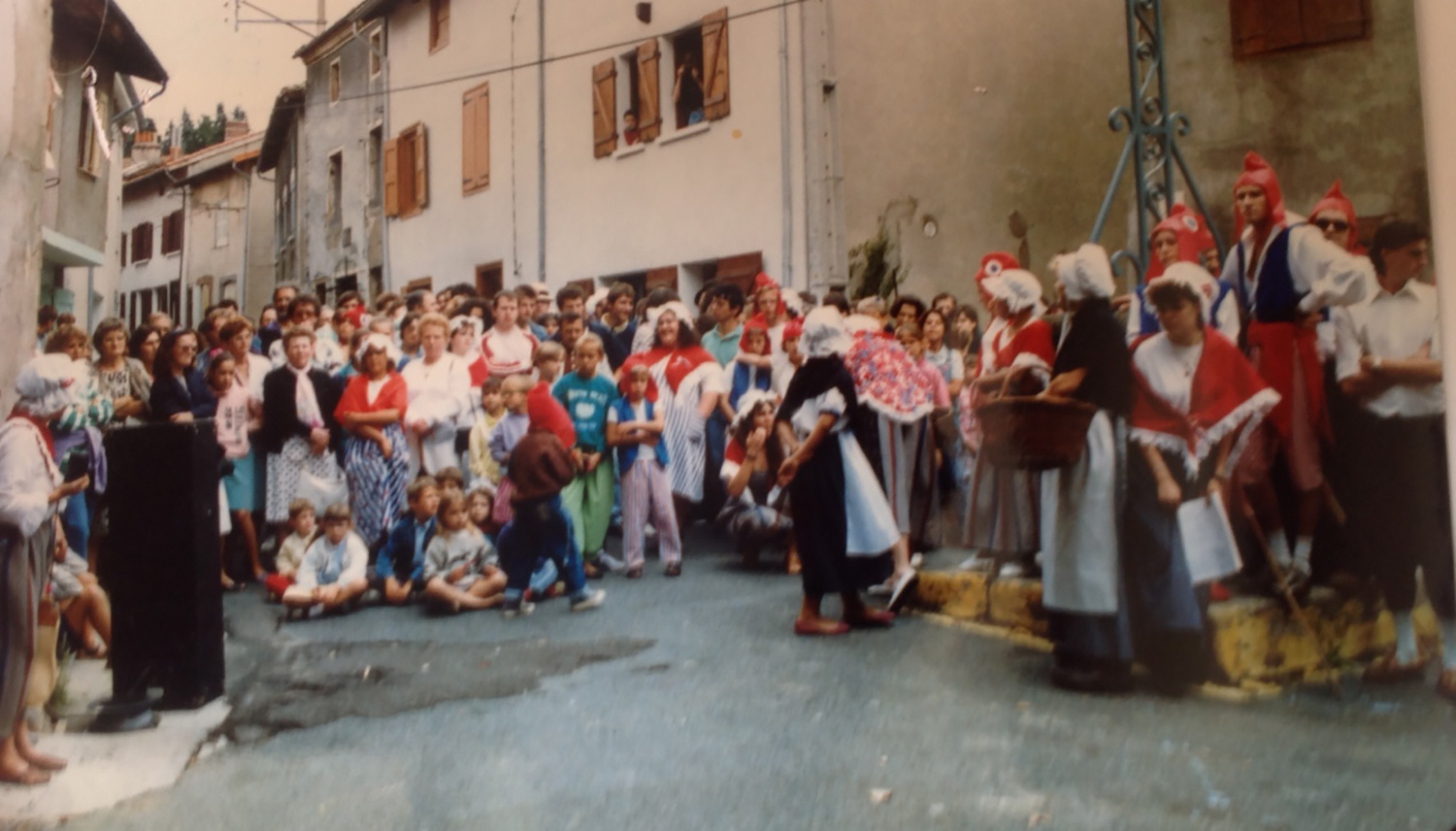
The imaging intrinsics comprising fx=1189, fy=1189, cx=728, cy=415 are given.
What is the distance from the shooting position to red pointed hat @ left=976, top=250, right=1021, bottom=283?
226 centimetres

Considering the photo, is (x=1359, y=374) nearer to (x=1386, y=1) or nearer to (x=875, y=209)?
(x=1386, y=1)

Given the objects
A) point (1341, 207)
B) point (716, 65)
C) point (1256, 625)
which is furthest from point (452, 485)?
point (1341, 207)

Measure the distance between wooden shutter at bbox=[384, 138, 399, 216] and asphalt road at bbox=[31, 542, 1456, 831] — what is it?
83cm

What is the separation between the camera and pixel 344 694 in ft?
6.90

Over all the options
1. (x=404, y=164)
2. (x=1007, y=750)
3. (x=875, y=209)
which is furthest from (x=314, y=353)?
(x=1007, y=750)

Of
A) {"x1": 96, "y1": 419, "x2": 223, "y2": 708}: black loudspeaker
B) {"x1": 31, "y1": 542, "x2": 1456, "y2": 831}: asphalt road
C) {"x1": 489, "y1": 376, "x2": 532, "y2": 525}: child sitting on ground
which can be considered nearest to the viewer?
{"x1": 31, "y1": 542, "x2": 1456, "y2": 831}: asphalt road

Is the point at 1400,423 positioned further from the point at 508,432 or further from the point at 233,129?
the point at 233,129

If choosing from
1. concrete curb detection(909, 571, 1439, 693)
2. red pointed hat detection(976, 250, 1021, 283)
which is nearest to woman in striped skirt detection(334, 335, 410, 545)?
concrete curb detection(909, 571, 1439, 693)

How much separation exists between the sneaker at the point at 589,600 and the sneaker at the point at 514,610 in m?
0.08

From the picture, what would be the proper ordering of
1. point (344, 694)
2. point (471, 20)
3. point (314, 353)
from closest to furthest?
point (344, 694)
point (314, 353)
point (471, 20)

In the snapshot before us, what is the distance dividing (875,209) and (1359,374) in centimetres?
100

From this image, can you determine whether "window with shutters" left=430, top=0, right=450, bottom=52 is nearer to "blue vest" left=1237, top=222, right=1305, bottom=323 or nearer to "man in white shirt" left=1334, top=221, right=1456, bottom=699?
"blue vest" left=1237, top=222, right=1305, bottom=323

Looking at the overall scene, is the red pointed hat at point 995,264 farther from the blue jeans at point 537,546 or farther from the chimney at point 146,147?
the chimney at point 146,147

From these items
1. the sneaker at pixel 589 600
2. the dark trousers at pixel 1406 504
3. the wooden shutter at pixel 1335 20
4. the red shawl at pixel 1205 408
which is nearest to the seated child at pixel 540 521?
the sneaker at pixel 589 600
